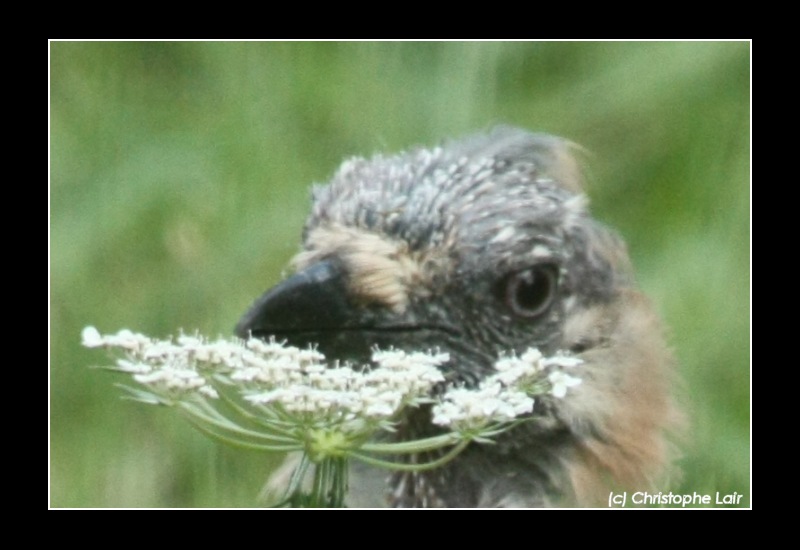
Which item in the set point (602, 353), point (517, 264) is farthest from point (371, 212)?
point (602, 353)

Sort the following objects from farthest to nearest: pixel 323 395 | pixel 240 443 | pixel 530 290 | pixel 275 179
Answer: pixel 275 179 → pixel 530 290 → pixel 240 443 → pixel 323 395

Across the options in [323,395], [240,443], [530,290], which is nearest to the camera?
[323,395]

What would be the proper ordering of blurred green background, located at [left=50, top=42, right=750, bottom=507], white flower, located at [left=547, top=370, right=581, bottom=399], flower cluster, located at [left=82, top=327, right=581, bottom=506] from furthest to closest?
blurred green background, located at [left=50, top=42, right=750, bottom=507]
white flower, located at [left=547, top=370, right=581, bottom=399]
flower cluster, located at [left=82, top=327, right=581, bottom=506]

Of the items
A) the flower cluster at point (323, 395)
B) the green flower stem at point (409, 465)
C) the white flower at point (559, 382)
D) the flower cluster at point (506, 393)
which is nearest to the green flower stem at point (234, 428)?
the flower cluster at point (323, 395)

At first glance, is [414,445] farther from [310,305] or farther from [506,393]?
[310,305]

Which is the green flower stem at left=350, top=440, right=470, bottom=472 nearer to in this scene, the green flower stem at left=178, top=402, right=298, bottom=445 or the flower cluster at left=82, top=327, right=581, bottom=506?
the flower cluster at left=82, top=327, right=581, bottom=506

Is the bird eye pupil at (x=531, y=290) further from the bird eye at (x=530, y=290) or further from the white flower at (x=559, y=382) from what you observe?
the white flower at (x=559, y=382)

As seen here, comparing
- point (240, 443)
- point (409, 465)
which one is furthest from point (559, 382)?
point (240, 443)

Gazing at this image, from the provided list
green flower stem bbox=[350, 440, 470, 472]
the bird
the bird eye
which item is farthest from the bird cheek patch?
green flower stem bbox=[350, 440, 470, 472]
